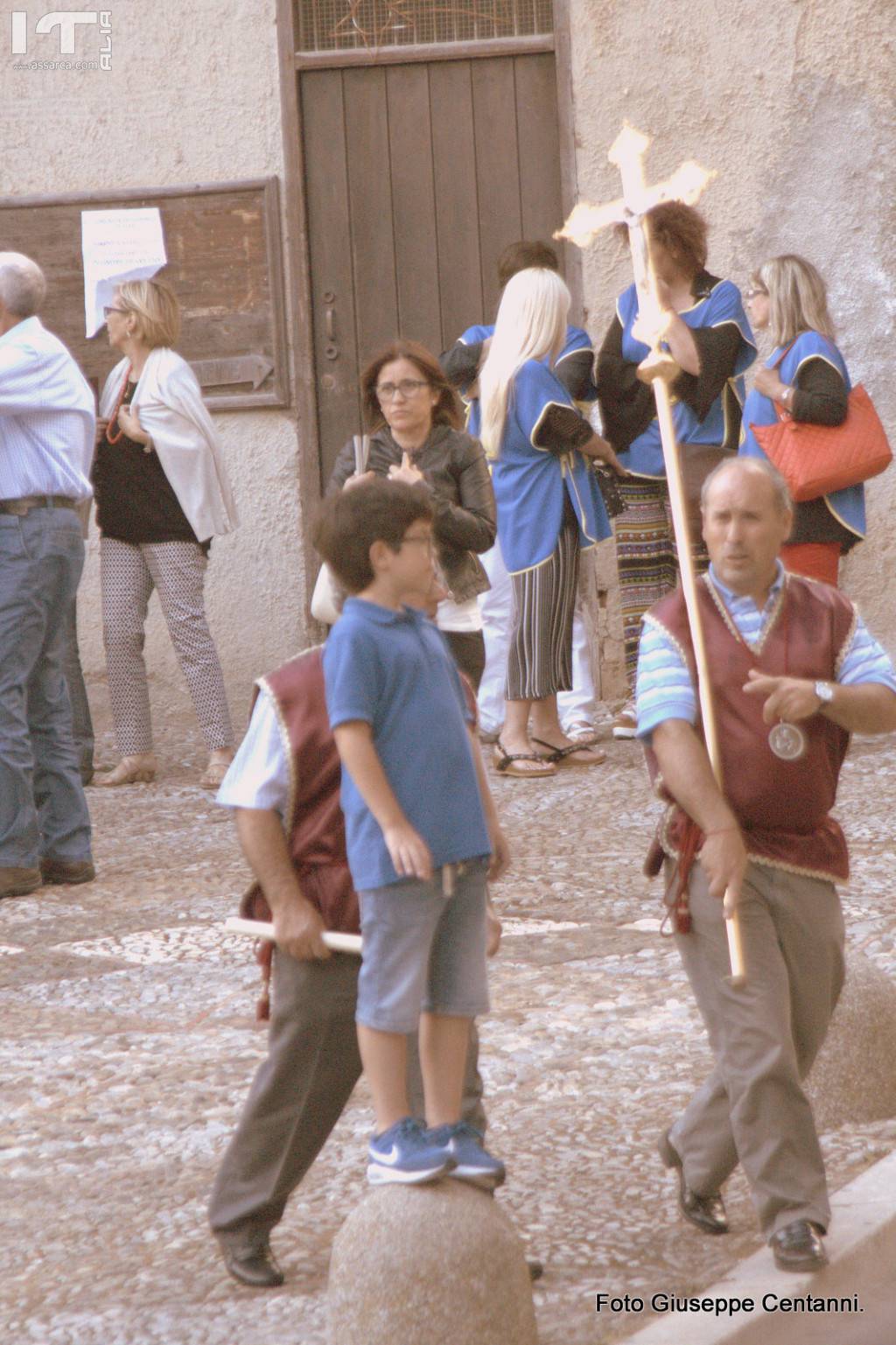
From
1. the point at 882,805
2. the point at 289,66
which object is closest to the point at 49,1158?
the point at 882,805

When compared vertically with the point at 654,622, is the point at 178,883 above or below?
below

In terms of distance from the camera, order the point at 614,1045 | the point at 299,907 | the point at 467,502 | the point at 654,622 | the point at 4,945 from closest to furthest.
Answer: the point at 299,907
the point at 654,622
the point at 614,1045
the point at 4,945
the point at 467,502

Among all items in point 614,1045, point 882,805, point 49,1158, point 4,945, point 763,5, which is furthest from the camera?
point 763,5

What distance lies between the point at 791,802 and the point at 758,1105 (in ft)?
1.80

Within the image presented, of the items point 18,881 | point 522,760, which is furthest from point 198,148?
point 18,881

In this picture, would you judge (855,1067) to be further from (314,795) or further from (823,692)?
(314,795)

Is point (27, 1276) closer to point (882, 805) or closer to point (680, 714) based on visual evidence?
point (680, 714)

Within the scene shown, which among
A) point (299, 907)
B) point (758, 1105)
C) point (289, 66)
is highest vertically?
point (289, 66)

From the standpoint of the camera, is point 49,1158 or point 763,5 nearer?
point 49,1158

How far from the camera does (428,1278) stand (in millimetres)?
3102

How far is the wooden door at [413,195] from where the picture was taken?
10.2m

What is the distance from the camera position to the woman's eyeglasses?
261 inches

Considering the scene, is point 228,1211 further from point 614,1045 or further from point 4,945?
point 4,945

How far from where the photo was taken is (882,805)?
7582mm
